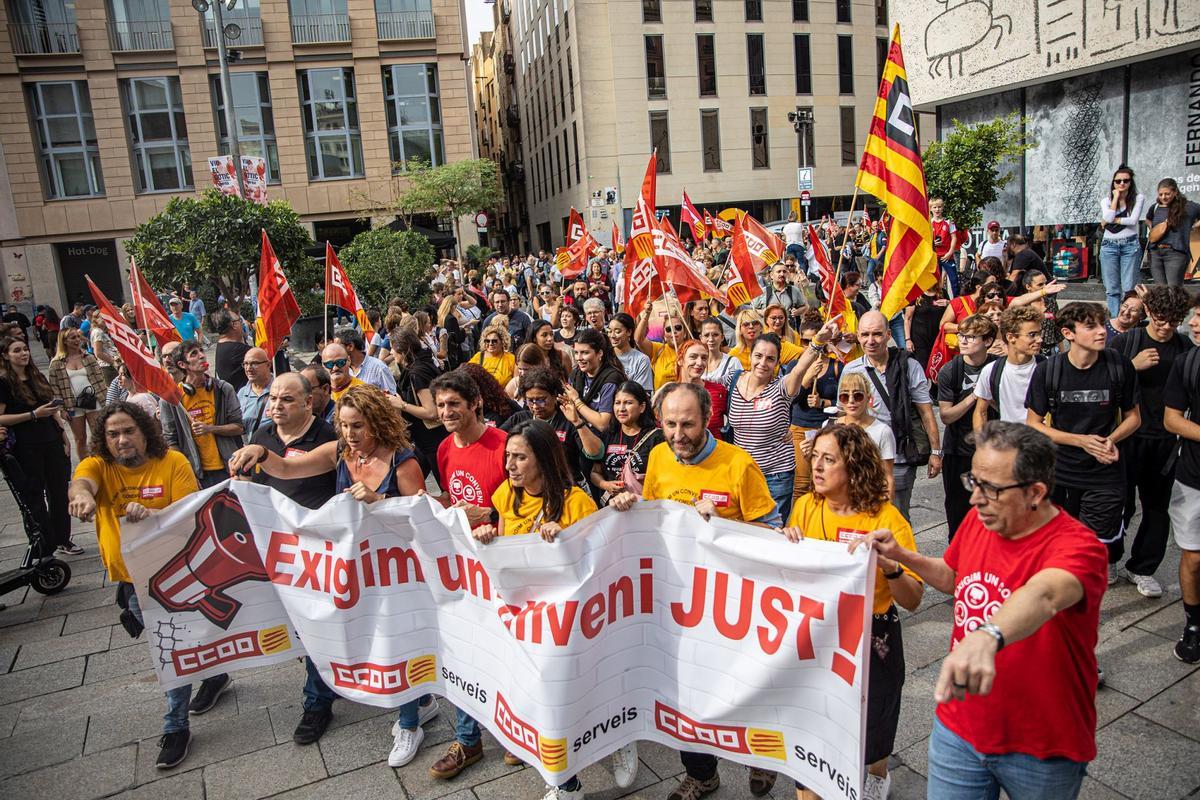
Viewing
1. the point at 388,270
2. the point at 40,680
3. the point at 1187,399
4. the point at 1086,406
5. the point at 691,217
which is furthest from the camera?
the point at 388,270

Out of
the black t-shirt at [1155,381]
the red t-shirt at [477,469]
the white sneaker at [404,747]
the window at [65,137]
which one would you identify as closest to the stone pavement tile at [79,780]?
the white sneaker at [404,747]

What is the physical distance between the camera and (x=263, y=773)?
13.4 ft

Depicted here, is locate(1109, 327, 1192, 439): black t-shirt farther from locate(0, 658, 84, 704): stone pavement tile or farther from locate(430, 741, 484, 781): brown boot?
locate(0, 658, 84, 704): stone pavement tile

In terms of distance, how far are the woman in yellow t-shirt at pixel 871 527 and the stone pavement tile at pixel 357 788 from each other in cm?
189

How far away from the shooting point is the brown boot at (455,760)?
12.8 ft

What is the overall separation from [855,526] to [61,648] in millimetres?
5514

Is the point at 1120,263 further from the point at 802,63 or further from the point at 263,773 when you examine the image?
the point at 802,63

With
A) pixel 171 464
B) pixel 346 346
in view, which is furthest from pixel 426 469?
pixel 171 464

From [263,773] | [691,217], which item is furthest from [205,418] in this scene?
[691,217]

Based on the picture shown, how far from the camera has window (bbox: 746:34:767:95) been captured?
→ 41.9 m

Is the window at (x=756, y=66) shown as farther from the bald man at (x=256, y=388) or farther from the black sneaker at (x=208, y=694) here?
the black sneaker at (x=208, y=694)

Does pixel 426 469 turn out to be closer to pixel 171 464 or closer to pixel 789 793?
pixel 171 464

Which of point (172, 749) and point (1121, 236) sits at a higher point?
point (1121, 236)

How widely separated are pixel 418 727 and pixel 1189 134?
56.6 ft
